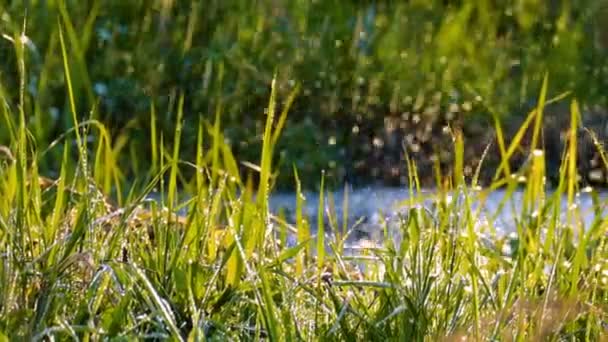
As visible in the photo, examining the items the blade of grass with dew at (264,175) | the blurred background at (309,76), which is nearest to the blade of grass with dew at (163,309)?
the blade of grass with dew at (264,175)

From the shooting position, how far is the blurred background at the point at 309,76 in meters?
4.48

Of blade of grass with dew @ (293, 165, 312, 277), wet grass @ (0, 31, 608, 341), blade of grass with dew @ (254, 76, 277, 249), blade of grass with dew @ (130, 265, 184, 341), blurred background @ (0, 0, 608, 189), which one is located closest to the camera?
blade of grass with dew @ (130, 265, 184, 341)

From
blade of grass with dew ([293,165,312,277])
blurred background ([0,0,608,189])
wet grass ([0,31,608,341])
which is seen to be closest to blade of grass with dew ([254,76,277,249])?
wet grass ([0,31,608,341])

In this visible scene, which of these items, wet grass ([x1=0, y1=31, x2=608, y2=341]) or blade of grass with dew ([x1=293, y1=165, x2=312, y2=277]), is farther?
blade of grass with dew ([x1=293, y1=165, x2=312, y2=277])

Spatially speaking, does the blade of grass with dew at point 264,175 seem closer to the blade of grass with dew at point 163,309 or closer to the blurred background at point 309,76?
the blade of grass with dew at point 163,309

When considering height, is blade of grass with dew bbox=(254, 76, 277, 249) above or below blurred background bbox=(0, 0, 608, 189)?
above

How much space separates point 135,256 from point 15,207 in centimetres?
25

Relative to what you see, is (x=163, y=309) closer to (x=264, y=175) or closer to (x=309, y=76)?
(x=264, y=175)

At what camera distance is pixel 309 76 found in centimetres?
477

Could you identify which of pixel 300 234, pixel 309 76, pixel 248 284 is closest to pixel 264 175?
pixel 248 284

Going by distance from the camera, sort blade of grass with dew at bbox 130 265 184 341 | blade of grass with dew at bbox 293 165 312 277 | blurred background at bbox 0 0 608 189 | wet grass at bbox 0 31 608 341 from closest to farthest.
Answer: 1. blade of grass with dew at bbox 130 265 184 341
2. wet grass at bbox 0 31 608 341
3. blade of grass with dew at bbox 293 165 312 277
4. blurred background at bbox 0 0 608 189

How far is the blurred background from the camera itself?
4.48 meters

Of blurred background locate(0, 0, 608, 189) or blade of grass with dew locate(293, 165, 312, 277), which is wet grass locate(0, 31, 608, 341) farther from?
blurred background locate(0, 0, 608, 189)

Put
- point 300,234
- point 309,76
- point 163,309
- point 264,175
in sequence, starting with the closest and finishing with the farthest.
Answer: point 163,309 → point 264,175 → point 300,234 → point 309,76
